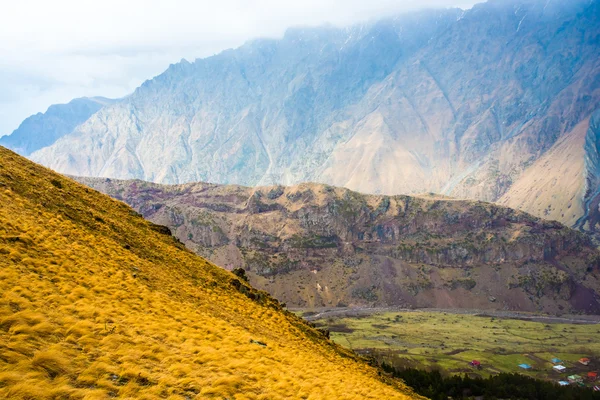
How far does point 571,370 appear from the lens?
149875 millimetres

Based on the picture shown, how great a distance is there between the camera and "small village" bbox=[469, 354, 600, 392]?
133875mm

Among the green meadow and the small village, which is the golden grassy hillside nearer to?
the green meadow

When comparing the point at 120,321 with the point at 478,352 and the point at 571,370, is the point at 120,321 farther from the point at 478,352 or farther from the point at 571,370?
the point at 478,352

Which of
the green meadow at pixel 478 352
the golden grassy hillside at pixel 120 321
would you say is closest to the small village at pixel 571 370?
Answer: the green meadow at pixel 478 352

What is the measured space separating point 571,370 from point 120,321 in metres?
175

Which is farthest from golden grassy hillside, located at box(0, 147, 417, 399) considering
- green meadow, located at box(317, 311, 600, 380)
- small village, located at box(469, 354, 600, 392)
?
small village, located at box(469, 354, 600, 392)

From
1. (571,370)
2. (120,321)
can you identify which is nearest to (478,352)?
(571,370)

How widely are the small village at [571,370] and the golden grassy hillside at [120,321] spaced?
12831 centimetres

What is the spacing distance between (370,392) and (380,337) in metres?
175

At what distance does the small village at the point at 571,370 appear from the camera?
439 ft

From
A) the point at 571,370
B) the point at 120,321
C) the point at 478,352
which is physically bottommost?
the point at 571,370

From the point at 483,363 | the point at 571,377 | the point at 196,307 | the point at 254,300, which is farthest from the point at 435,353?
the point at 196,307

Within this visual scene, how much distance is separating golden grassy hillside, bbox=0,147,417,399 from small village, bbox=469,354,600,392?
128m

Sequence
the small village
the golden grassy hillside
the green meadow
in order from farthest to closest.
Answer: the green meadow → the small village → the golden grassy hillside
